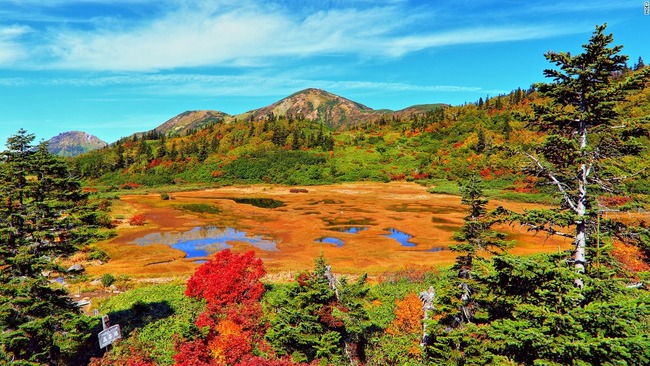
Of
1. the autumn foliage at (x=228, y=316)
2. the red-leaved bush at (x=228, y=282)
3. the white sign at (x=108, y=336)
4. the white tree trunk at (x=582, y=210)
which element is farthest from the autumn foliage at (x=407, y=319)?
the white sign at (x=108, y=336)

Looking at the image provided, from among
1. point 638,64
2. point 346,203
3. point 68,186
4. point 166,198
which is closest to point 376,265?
point 68,186

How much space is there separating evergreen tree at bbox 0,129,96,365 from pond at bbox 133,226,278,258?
28.2m

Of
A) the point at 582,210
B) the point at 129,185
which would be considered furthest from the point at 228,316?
the point at 129,185

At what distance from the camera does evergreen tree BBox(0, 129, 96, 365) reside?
1553 cm

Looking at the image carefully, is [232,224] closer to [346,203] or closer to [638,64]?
[346,203]

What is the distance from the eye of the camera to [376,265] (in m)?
40.4

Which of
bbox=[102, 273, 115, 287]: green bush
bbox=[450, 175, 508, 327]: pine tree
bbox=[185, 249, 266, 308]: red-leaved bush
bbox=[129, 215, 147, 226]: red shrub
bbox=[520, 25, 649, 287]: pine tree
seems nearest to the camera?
bbox=[520, 25, 649, 287]: pine tree

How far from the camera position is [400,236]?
185ft

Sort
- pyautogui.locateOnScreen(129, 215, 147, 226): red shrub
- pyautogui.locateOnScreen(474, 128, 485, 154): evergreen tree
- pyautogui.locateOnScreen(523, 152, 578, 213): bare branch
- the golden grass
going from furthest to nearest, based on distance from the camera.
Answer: pyautogui.locateOnScreen(474, 128, 485, 154): evergreen tree
pyautogui.locateOnScreen(129, 215, 147, 226): red shrub
the golden grass
pyautogui.locateOnScreen(523, 152, 578, 213): bare branch

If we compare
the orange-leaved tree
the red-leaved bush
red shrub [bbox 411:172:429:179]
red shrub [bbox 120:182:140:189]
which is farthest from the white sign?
red shrub [bbox 120:182:140:189]

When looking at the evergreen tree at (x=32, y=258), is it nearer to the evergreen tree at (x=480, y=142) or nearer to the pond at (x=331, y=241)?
the pond at (x=331, y=241)

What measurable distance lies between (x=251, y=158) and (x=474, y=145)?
106996mm

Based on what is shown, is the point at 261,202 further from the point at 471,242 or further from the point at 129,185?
the point at 471,242

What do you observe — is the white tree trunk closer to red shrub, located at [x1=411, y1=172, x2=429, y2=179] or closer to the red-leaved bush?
the red-leaved bush
